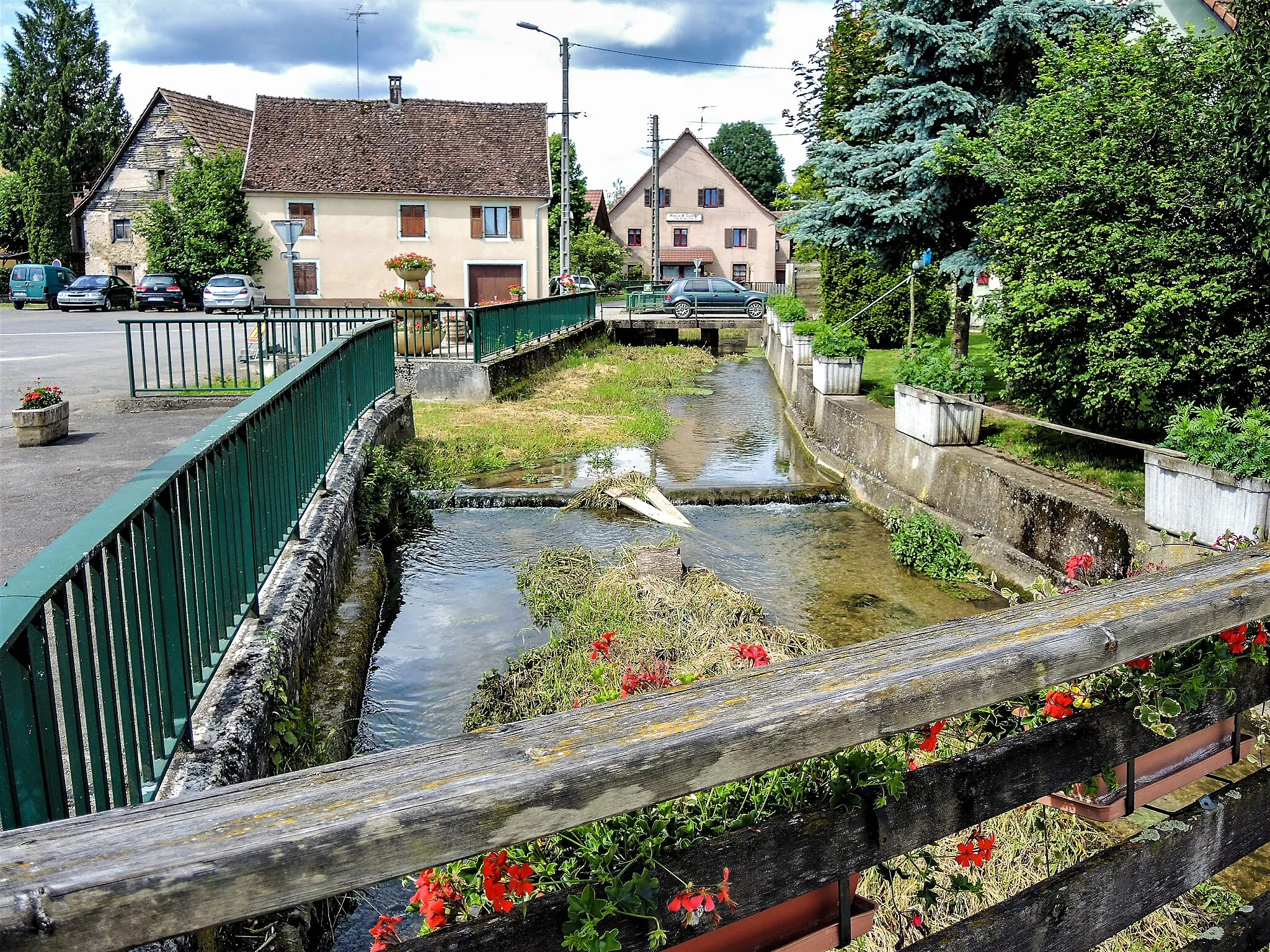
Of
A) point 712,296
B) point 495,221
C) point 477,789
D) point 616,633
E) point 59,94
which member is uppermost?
point 59,94

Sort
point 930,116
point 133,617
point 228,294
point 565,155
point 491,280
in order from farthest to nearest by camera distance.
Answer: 1. point 491,280
2. point 228,294
3. point 565,155
4. point 930,116
5. point 133,617

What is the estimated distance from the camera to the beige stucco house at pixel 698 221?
65.6m

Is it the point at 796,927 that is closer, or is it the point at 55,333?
the point at 796,927

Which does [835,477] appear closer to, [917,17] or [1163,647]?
[917,17]

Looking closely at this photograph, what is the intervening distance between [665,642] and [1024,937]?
4.32 m

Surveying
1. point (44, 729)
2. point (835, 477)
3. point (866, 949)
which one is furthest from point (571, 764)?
point (835, 477)

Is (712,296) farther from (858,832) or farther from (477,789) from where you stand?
(477,789)

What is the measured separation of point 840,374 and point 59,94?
174 ft

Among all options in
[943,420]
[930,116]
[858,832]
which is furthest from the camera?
[930,116]

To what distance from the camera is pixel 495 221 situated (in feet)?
140

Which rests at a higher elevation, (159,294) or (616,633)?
(159,294)

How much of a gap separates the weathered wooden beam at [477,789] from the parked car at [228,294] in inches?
1412

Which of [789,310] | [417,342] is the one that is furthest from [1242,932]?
[789,310]

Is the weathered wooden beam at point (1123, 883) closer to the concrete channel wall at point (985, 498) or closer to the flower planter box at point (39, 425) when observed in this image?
the concrete channel wall at point (985, 498)
